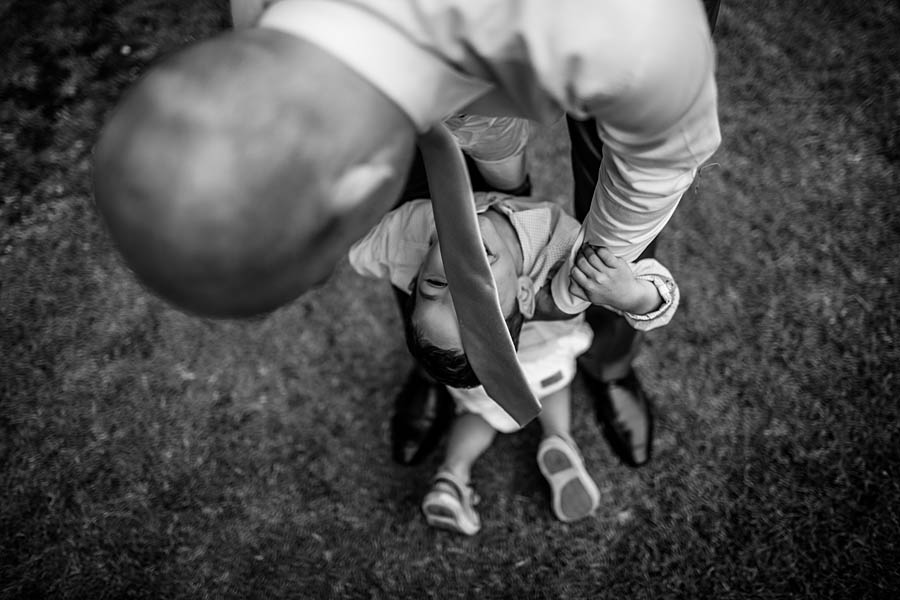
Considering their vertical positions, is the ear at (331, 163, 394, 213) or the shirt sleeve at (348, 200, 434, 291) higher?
the ear at (331, 163, 394, 213)

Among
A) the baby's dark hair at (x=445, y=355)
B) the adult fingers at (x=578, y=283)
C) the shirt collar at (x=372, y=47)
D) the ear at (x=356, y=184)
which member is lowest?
the baby's dark hair at (x=445, y=355)

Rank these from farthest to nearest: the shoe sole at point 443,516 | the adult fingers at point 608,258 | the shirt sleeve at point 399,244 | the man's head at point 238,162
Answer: the shoe sole at point 443,516 < the shirt sleeve at point 399,244 < the adult fingers at point 608,258 < the man's head at point 238,162

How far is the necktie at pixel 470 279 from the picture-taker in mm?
659

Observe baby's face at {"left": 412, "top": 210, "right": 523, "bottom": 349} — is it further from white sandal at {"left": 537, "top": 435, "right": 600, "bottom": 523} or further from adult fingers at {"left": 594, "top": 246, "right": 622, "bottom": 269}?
white sandal at {"left": 537, "top": 435, "right": 600, "bottom": 523}

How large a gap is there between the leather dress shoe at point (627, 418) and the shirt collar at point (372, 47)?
40.7 inches

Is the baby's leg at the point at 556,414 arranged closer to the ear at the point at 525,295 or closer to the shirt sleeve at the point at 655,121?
the ear at the point at 525,295

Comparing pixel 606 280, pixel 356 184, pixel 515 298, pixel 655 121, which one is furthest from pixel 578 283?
pixel 356 184

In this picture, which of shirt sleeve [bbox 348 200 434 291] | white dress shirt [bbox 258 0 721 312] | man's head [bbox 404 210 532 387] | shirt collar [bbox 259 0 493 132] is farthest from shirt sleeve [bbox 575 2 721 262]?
shirt sleeve [bbox 348 200 434 291]

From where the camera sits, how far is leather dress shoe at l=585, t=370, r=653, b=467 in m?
1.43

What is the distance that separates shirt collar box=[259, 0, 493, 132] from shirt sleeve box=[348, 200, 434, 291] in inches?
21.5

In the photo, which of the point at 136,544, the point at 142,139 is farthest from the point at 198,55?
the point at 136,544

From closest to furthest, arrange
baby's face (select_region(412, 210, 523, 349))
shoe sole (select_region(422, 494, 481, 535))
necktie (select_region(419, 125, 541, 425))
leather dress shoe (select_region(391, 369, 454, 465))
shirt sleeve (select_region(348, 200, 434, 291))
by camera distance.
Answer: necktie (select_region(419, 125, 541, 425)) < baby's face (select_region(412, 210, 523, 349)) < shirt sleeve (select_region(348, 200, 434, 291)) < shoe sole (select_region(422, 494, 481, 535)) < leather dress shoe (select_region(391, 369, 454, 465))

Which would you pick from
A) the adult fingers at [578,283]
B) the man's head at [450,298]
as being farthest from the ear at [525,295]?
the adult fingers at [578,283]

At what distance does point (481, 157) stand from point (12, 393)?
124 centimetres
